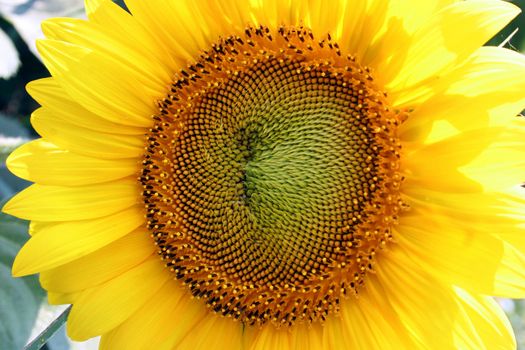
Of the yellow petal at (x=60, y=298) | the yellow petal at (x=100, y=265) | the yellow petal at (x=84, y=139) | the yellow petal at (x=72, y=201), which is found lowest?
the yellow petal at (x=60, y=298)

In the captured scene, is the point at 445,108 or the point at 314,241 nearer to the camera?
the point at 445,108

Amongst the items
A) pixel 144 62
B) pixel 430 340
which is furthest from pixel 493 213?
pixel 144 62

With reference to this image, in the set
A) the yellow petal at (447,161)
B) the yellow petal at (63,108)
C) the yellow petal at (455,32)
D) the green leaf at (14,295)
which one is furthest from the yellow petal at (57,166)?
the yellow petal at (455,32)

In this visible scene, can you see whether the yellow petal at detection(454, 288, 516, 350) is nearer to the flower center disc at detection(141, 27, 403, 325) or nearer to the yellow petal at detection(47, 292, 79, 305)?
the flower center disc at detection(141, 27, 403, 325)

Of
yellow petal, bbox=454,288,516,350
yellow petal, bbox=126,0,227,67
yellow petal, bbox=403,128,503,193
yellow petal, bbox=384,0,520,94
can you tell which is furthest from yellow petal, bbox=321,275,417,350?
yellow petal, bbox=126,0,227,67

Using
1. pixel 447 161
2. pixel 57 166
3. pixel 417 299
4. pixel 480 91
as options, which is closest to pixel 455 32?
pixel 480 91

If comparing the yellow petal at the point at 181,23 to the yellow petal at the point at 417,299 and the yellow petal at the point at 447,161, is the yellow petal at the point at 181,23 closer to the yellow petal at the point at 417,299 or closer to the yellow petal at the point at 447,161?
the yellow petal at the point at 447,161

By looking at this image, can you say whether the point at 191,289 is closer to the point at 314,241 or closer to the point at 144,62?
the point at 314,241
